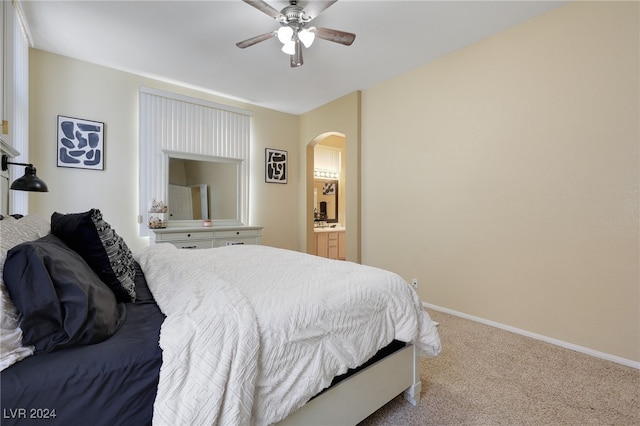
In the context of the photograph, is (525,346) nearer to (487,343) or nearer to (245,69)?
(487,343)

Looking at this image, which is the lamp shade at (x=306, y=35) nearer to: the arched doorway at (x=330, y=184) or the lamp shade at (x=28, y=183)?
the lamp shade at (x=28, y=183)

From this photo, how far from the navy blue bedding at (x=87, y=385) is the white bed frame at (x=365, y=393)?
0.54 m

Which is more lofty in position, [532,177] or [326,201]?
[532,177]

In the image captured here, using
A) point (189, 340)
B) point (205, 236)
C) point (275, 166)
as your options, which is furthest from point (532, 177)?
point (205, 236)

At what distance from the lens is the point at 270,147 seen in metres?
4.73

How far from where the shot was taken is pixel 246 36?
2.76 m

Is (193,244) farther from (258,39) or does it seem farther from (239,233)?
(258,39)

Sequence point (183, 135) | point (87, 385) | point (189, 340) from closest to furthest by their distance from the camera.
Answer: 1. point (87, 385)
2. point (189, 340)
3. point (183, 135)

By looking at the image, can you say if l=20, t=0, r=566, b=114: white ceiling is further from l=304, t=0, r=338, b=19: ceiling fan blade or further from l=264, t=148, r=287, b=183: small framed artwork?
l=264, t=148, r=287, b=183: small framed artwork

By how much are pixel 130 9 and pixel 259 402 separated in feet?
9.80

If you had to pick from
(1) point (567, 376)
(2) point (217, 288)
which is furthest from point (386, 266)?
(2) point (217, 288)

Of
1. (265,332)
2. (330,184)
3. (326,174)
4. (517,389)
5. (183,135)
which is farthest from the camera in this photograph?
(330,184)

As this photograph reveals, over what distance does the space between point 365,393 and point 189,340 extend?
914mm

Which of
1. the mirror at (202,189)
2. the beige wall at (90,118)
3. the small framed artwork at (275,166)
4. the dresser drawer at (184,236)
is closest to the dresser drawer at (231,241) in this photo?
the dresser drawer at (184,236)
